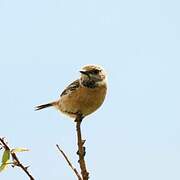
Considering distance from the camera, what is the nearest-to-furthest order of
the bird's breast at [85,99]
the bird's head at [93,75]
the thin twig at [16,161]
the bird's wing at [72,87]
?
the thin twig at [16,161], the bird's breast at [85,99], the bird's head at [93,75], the bird's wing at [72,87]

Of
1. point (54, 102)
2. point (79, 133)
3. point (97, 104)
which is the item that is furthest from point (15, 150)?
point (54, 102)

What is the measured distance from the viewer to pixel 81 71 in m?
6.23

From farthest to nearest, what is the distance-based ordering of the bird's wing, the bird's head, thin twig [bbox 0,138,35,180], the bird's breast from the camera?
1. the bird's wing
2. the bird's head
3. the bird's breast
4. thin twig [bbox 0,138,35,180]

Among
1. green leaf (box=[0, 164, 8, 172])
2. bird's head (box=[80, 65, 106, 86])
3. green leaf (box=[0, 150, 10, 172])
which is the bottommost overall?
green leaf (box=[0, 164, 8, 172])

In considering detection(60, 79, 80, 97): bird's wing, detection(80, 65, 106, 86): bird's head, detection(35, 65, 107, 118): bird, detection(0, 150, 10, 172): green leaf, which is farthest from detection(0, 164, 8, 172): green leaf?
detection(60, 79, 80, 97): bird's wing

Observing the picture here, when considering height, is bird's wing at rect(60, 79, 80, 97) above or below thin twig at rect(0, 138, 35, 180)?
above

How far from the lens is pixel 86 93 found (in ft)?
19.7

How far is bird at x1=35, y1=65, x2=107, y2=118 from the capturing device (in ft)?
19.1

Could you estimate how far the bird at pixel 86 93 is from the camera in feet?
19.1

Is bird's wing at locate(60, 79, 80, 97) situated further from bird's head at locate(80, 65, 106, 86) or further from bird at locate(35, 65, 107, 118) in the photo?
bird's head at locate(80, 65, 106, 86)

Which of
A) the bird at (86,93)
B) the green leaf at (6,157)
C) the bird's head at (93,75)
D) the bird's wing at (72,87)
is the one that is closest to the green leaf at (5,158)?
the green leaf at (6,157)

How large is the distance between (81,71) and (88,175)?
417cm

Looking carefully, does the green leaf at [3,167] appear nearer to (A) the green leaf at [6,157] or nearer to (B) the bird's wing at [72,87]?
(A) the green leaf at [6,157]

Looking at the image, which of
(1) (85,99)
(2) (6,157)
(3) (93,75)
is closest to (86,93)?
(1) (85,99)
